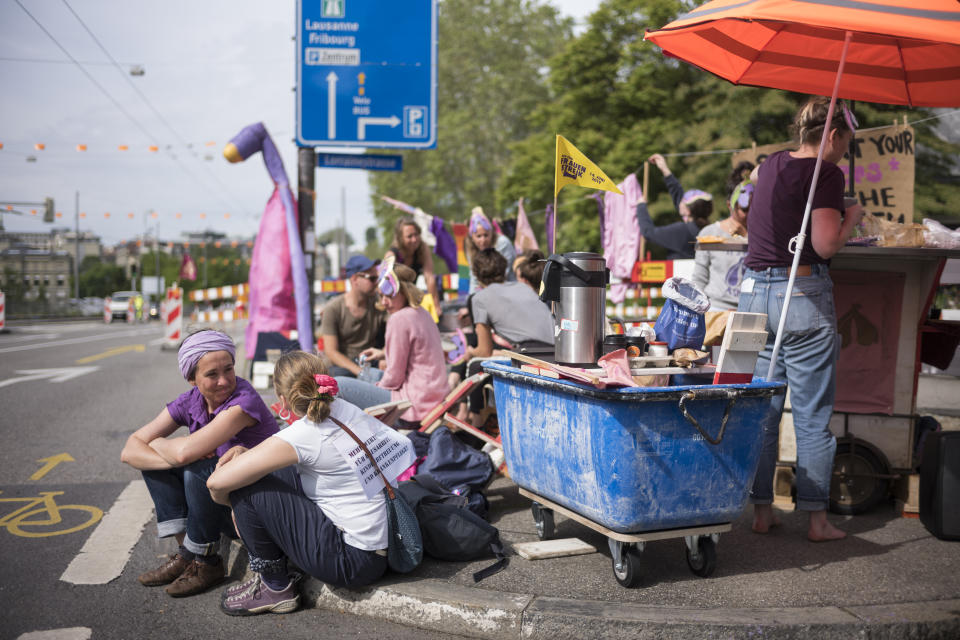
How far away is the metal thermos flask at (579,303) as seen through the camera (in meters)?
3.68

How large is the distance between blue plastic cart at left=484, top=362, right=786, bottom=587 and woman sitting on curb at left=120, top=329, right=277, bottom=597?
56.3 inches

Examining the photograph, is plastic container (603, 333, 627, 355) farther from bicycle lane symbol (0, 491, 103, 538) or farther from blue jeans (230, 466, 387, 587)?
bicycle lane symbol (0, 491, 103, 538)

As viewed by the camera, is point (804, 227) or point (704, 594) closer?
point (704, 594)

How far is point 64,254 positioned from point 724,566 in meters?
103

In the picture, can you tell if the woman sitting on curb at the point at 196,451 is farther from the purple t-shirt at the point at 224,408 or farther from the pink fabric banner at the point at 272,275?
the pink fabric banner at the point at 272,275

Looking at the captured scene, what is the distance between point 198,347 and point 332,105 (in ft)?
16.6

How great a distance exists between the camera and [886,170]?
6539mm

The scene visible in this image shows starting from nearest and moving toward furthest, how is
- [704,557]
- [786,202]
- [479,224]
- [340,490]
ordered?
[340,490]
[704,557]
[786,202]
[479,224]

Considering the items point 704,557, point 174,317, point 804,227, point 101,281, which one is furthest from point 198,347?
point 101,281

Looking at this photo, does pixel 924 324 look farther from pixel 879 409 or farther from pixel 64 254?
pixel 64 254

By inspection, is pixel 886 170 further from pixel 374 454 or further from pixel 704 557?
pixel 374 454

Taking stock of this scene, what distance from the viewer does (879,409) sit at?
A: 15.7 feet

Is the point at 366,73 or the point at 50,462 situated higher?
the point at 366,73

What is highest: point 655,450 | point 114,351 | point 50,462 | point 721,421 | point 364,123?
point 364,123
